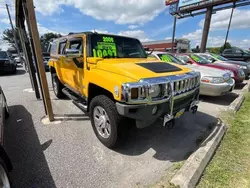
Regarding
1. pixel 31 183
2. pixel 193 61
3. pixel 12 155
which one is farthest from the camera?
pixel 193 61

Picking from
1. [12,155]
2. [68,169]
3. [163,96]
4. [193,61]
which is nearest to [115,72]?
[163,96]

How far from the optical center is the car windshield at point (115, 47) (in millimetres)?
3305

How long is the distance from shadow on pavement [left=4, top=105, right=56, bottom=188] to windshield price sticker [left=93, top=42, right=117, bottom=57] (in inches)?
77.7

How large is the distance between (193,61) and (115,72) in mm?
5744

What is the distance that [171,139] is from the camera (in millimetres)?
3197

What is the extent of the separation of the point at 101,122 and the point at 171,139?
144cm

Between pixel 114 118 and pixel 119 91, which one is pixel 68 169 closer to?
pixel 114 118

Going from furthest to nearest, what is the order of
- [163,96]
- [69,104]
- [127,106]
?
[69,104], [163,96], [127,106]

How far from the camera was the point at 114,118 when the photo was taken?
2.51 meters

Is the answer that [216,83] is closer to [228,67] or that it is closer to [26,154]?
[228,67]

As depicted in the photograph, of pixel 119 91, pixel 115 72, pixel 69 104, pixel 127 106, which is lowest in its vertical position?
pixel 69 104

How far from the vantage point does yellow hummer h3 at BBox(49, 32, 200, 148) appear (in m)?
2.29

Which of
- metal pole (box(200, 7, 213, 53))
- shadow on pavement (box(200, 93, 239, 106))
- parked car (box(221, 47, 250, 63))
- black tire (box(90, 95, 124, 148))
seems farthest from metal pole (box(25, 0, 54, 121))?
metal pole (box(200, 7, 213, 53))

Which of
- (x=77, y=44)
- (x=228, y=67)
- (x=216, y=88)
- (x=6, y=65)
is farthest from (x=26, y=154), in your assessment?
(x=6, y=65)
